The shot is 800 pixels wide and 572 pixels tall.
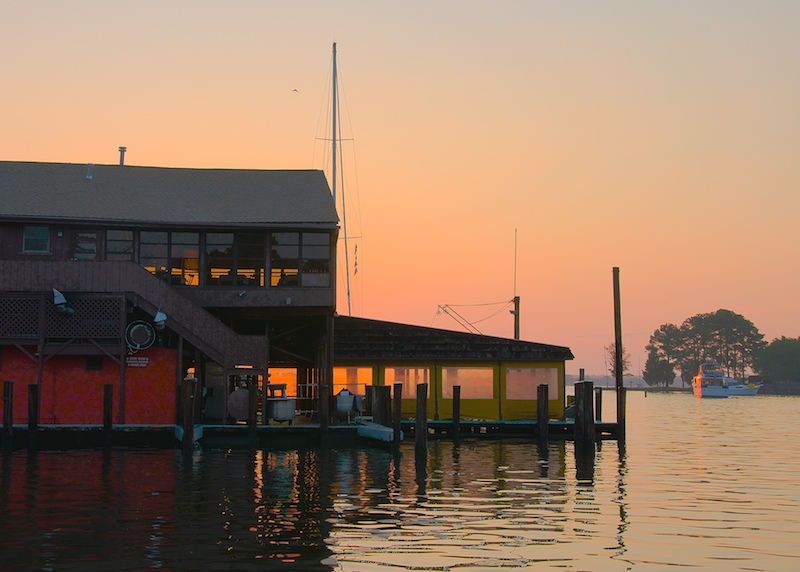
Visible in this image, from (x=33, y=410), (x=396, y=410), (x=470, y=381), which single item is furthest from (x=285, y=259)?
(x=470, y=381)

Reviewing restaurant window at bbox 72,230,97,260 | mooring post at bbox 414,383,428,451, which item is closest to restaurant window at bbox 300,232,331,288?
restaurant window at bbox 72,230,97,260

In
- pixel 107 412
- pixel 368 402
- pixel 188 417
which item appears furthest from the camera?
pixel 368 402

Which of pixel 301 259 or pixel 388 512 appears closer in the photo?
pixel 388 512

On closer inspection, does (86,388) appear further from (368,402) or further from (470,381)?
(470,381)

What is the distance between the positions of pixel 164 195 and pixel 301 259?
702 cm

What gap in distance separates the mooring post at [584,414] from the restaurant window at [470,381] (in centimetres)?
784

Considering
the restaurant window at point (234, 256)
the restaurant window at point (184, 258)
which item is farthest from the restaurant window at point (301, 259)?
the restaurant window at point (184, 258)

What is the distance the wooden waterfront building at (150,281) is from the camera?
34625 mm

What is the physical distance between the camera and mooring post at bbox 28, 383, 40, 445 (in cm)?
3234

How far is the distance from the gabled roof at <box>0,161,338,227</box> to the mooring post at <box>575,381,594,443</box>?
442 inches

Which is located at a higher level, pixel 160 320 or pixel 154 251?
pixel 154 251

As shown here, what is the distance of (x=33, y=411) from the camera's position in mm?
32531

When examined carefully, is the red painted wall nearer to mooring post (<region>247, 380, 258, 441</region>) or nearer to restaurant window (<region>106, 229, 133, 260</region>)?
mooring post (<region>247, 380, 258, 441</region>)

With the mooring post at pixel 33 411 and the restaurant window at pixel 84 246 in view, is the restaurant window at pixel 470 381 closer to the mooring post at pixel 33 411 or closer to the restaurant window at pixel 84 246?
the restaurant window at pixel 84 246
